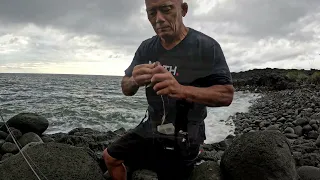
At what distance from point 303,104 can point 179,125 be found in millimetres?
14418

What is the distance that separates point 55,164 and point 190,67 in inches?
73.5

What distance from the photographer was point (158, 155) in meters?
1.99

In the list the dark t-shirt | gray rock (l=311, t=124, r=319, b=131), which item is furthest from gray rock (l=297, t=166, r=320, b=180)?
gray rock (l=311, t=124, r=319, b=131)

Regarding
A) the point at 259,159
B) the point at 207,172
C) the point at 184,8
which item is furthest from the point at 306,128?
the point at 184,8

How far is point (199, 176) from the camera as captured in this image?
310 cm

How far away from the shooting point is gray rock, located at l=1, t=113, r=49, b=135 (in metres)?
8.33

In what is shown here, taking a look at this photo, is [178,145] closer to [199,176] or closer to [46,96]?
[199,176]

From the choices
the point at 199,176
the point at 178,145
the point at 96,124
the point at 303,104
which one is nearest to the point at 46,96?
the point at 96,124

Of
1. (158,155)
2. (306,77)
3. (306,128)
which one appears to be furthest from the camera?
(306,77)

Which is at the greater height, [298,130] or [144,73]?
[144,73]

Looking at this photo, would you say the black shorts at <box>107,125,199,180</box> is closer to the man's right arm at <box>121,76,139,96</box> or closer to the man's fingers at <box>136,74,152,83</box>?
the man's right arm at <box>121,76,139,96</box>

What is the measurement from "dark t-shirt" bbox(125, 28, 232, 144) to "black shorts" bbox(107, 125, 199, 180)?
0.19 m

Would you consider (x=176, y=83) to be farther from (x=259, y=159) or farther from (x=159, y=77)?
(x=259, y=159)

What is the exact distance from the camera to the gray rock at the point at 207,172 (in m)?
3.08
